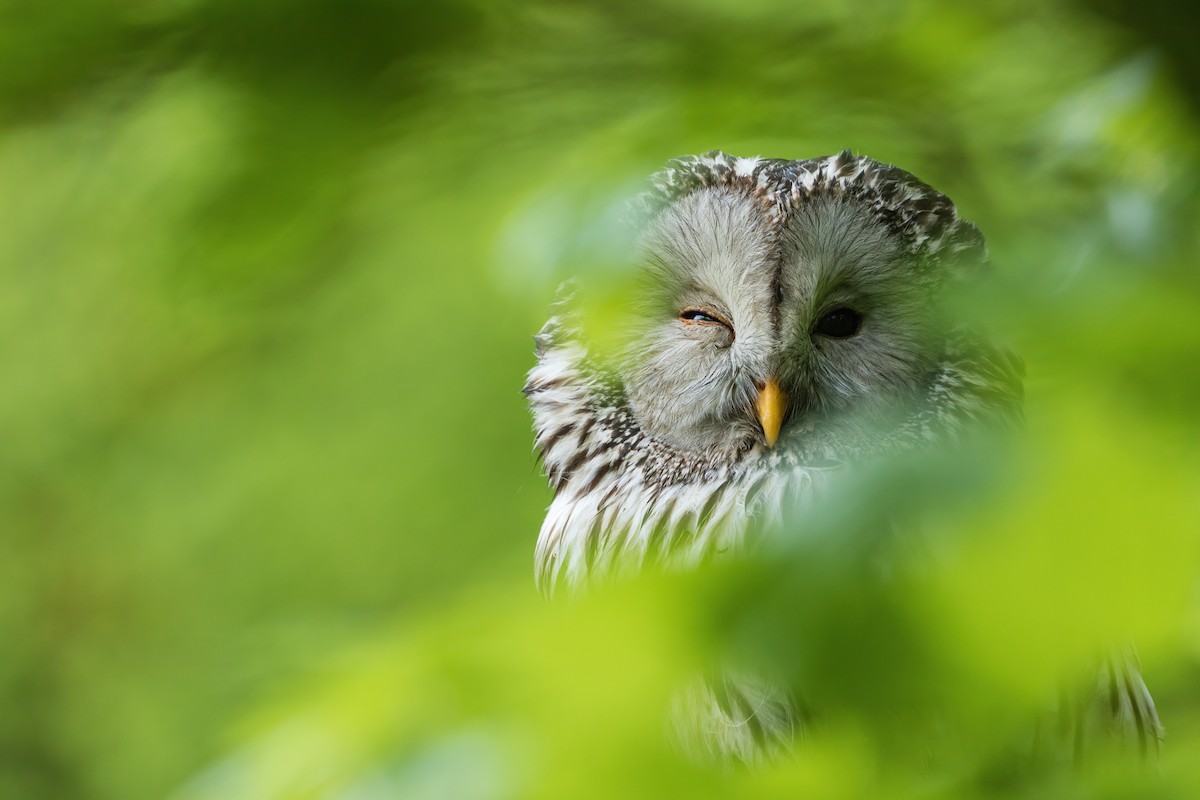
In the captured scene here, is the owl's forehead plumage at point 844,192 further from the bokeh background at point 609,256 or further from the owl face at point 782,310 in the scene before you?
the bokeh background at point 609,256

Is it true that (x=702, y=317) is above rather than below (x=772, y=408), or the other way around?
above

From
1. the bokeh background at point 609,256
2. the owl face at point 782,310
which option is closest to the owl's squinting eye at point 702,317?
the owl face at point 782,310

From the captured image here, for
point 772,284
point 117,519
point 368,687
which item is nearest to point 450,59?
point 368,687

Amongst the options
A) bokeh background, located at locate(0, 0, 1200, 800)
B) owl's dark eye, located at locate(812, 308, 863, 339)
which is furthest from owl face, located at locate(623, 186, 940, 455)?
bokeh background, located at locate(0, 0, 1200, 800)

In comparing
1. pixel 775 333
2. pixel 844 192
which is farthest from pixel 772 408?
pixel 844 192

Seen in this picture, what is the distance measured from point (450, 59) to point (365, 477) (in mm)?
1647

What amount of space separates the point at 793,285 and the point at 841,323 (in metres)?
0.08

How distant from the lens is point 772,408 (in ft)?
3.13

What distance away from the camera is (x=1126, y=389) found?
0.82 feet

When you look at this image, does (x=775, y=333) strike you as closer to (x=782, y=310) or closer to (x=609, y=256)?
(x=782, y=310)

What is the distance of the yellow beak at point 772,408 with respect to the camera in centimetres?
95

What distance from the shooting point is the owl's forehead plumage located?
957mm

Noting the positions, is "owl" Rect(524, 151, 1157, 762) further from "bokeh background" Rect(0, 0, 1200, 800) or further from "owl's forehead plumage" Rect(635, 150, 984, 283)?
"bokeh background" Rect(0, 0, 1200, 800)

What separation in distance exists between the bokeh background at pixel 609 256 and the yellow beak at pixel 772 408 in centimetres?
30
